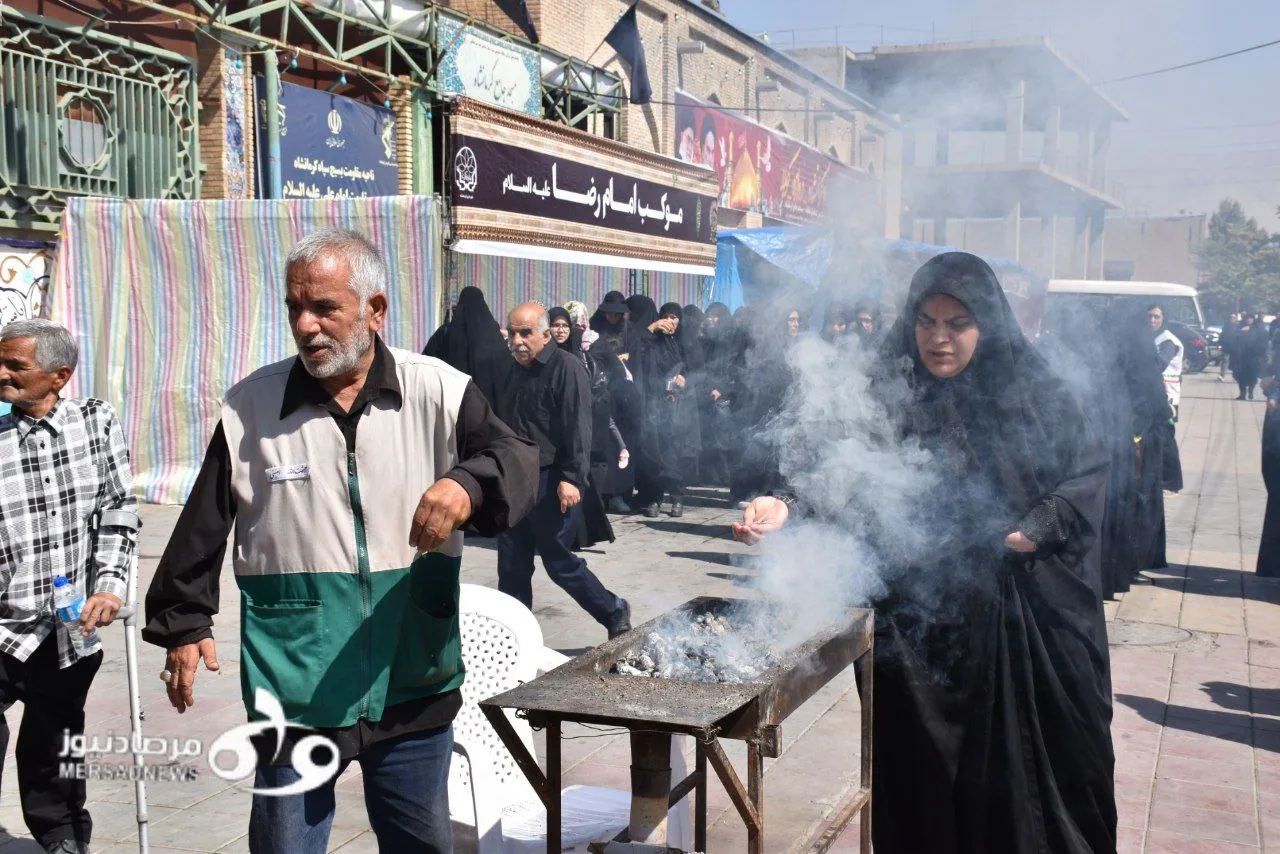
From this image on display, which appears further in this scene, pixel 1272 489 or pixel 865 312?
pixel 865 312

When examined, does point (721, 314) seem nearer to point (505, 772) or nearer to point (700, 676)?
point (505, 772)

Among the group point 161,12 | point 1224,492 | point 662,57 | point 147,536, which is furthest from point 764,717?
point 662,57

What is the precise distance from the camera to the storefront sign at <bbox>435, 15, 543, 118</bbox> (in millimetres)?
13867

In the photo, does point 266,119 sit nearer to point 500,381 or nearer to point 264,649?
point 500,381

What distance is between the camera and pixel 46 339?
3.44 meters

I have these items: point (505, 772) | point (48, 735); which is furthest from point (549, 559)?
point (48, 735)

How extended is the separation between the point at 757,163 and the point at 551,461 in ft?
62.6

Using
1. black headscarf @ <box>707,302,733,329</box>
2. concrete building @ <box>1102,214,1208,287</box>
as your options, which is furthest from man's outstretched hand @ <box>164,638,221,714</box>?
concrete building @ <box>1102,214,1208,287</box>

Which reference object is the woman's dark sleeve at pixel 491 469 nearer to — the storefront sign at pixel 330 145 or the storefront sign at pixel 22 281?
the storefront sign at pixel 22 281

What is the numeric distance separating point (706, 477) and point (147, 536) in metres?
5.56

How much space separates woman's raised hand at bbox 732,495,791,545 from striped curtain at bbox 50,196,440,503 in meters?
6.55

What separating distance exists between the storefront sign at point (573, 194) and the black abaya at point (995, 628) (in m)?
6.68

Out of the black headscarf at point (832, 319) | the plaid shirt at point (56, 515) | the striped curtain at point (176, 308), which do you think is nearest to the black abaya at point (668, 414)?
the black headscarf at point (832, 319)
